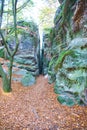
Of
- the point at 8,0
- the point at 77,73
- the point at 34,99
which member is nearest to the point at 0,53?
the point at 8,0

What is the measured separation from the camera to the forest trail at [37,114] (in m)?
4.90

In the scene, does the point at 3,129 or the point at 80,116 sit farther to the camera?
the point at 80,116

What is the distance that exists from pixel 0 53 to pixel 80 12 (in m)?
8.43

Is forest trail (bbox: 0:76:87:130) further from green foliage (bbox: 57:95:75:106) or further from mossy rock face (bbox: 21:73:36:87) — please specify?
mossy rock face (bbox: 21:73:36:87)

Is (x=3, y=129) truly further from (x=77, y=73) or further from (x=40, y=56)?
(x=40, y=56)

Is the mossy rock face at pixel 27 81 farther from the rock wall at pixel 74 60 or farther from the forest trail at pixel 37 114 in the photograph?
the rock wall at pixel 74 60

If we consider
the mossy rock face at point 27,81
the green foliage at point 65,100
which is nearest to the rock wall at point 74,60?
the green foliage at point 65,100

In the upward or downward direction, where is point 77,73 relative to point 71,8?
downward

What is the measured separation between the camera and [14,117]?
5.29 m

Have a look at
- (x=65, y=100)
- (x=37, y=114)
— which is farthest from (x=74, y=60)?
(x=37, y=114)

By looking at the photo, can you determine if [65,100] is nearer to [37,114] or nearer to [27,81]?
[37,114]

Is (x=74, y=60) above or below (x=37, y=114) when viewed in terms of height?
above

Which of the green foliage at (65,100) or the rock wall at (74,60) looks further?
the green foliage at (65,100)

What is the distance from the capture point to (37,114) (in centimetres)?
567
